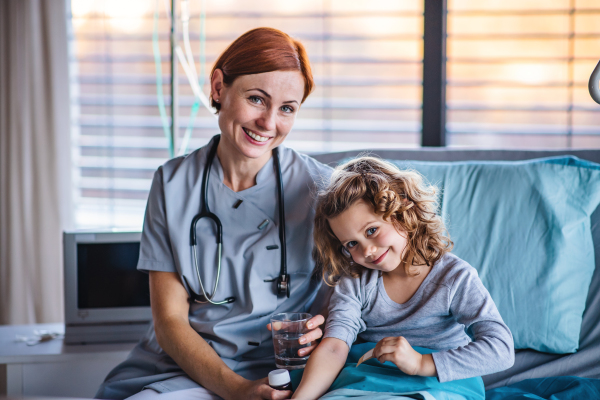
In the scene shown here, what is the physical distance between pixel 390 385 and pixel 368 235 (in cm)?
33

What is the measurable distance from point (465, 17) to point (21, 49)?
227 centimetres

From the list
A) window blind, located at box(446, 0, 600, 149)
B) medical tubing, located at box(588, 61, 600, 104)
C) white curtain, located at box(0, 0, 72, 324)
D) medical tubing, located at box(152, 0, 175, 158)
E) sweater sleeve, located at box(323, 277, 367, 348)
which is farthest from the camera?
medical tubing, located at box(152, 0, 175, 158)

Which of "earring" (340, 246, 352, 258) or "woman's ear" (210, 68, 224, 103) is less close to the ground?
"woman's ear" (210, 68, 224, 103)

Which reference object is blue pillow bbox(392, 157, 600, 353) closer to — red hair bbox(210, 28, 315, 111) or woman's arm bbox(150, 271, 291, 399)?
red hair bbox(210, 28, 315, 111)

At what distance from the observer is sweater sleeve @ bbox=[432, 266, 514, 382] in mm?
1117

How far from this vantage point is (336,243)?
1366mm

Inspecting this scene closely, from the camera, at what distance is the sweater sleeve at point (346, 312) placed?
1.26 metres

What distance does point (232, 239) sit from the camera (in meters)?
1.43

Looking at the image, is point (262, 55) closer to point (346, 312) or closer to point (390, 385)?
point (346, 312)

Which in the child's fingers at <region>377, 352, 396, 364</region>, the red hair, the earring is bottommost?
the child's fingers at <region>377, 352, 396, 364</region>

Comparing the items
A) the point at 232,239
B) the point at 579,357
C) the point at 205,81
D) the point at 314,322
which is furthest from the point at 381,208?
the point at 205,81

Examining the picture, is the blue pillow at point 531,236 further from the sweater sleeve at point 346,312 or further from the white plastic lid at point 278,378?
the white plastic lid at point 278,378

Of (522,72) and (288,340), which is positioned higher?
(522,72)

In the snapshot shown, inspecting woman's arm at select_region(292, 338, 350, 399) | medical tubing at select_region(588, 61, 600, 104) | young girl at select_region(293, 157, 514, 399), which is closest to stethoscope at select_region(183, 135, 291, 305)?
young girl at select_region(293, 157, 514, 399)
